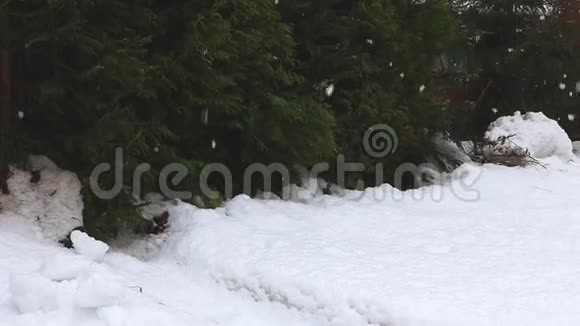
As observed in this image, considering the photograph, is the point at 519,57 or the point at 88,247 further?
the point at 519,57

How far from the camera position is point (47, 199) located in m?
4.81

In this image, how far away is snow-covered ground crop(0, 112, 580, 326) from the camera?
3.42 metres

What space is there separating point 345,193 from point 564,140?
15.4ft

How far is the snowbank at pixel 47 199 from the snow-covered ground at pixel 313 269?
0.37ft

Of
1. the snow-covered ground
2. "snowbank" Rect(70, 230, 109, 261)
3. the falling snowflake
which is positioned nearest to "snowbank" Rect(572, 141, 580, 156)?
the snow-covered ground

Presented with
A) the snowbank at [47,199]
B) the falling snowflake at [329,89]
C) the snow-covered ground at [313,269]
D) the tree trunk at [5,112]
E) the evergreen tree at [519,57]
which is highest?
the evergreen tree at [519,57]

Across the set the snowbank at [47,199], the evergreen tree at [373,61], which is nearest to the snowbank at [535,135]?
the evergreen tree at [373,61]

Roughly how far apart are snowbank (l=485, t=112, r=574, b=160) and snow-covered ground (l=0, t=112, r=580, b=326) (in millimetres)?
2982
